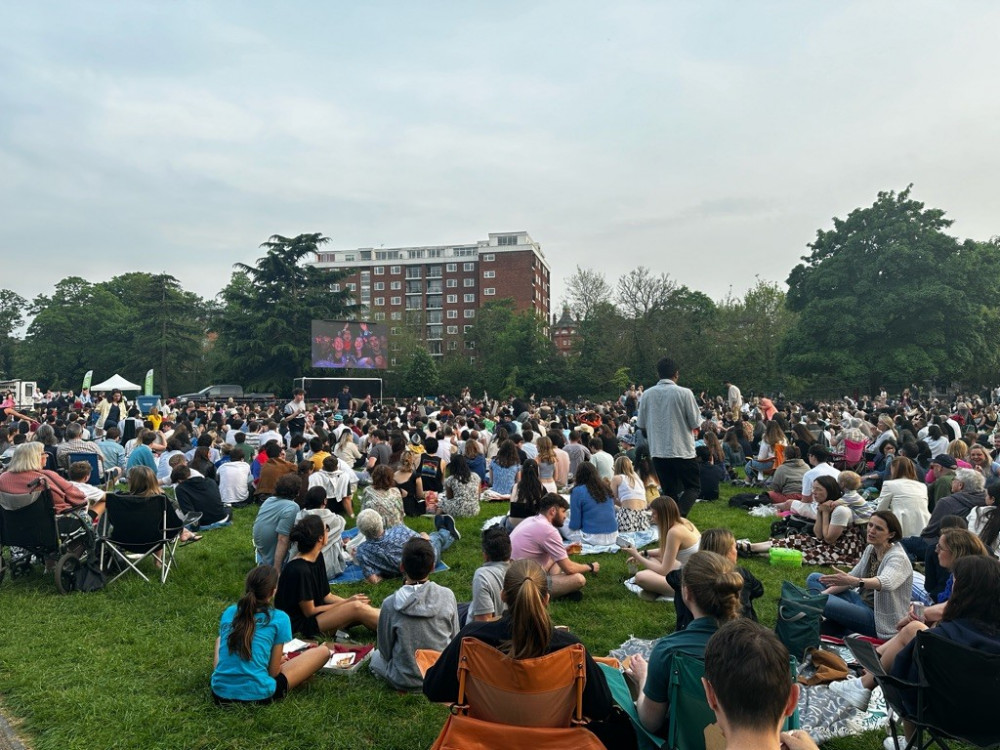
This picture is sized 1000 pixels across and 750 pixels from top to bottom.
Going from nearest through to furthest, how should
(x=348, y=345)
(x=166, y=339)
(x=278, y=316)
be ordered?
(x=348, y=345) → (x=278, y=316) → (x=166, y=339)

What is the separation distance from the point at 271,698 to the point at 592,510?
4.67 m

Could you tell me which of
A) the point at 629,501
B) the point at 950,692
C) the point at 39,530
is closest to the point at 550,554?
the point at 629,501

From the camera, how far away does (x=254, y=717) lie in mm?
4074

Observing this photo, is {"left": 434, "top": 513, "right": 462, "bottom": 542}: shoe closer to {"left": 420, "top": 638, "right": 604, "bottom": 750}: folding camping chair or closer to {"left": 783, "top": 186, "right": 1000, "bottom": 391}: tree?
{"left": 420, "top": 638, "right": 604, "bottom": 750}: folding camping chair

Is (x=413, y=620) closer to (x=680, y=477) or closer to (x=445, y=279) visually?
(x=680, y=477)

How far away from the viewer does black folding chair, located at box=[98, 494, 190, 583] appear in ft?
22.0

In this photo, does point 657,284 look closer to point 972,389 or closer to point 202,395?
point 972,389

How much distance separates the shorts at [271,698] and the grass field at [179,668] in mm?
49

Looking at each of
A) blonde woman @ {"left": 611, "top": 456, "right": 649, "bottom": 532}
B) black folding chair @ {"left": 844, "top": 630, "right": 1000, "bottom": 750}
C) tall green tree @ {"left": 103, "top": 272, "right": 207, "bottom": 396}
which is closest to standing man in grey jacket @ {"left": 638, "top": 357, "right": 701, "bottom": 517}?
blonde woman @ {"left": 611, "top": 456, "right": 649, "bottom": 532}

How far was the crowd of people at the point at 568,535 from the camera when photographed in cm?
304

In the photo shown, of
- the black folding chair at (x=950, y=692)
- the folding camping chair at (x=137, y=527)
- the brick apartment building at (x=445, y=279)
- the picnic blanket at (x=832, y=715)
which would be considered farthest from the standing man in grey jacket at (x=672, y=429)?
the brick apartment building at (x=445, y=279)

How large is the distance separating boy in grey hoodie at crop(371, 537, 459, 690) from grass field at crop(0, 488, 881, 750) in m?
0.16

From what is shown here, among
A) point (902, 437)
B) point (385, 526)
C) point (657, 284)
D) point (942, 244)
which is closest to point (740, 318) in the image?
point (657, 284)

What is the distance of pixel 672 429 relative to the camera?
691 cm
